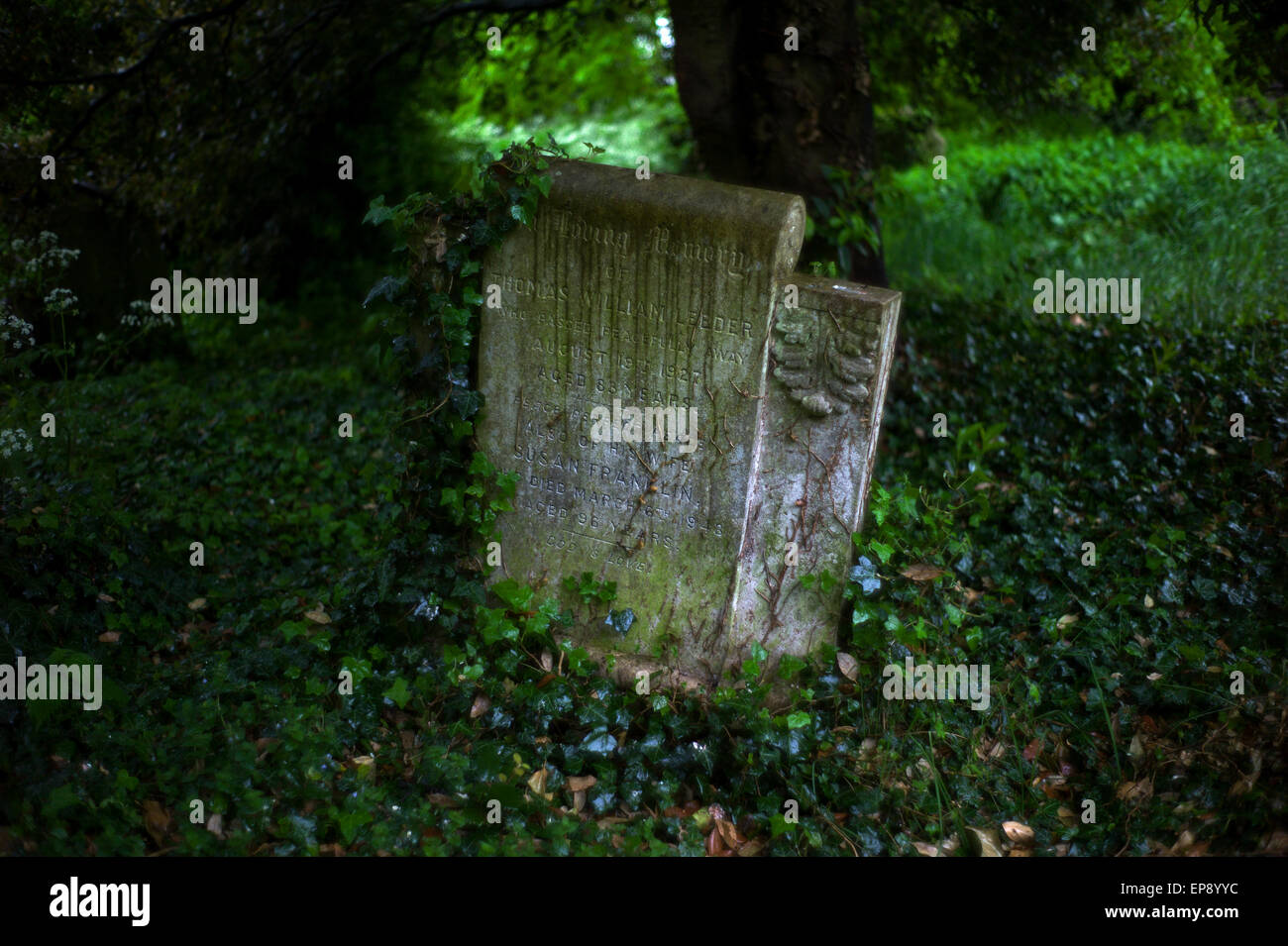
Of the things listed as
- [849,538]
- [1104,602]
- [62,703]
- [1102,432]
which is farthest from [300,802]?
[1102,432]

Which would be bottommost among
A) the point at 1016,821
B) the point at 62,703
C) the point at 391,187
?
the point at 1016,821

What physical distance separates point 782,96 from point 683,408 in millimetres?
3254

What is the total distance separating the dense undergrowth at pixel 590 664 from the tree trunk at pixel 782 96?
1.95 metres

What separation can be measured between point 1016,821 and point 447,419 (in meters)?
2.96

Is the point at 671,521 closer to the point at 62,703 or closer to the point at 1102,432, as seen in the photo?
the point at 62,703

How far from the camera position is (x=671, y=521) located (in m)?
4.62

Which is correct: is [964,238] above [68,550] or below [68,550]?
above
